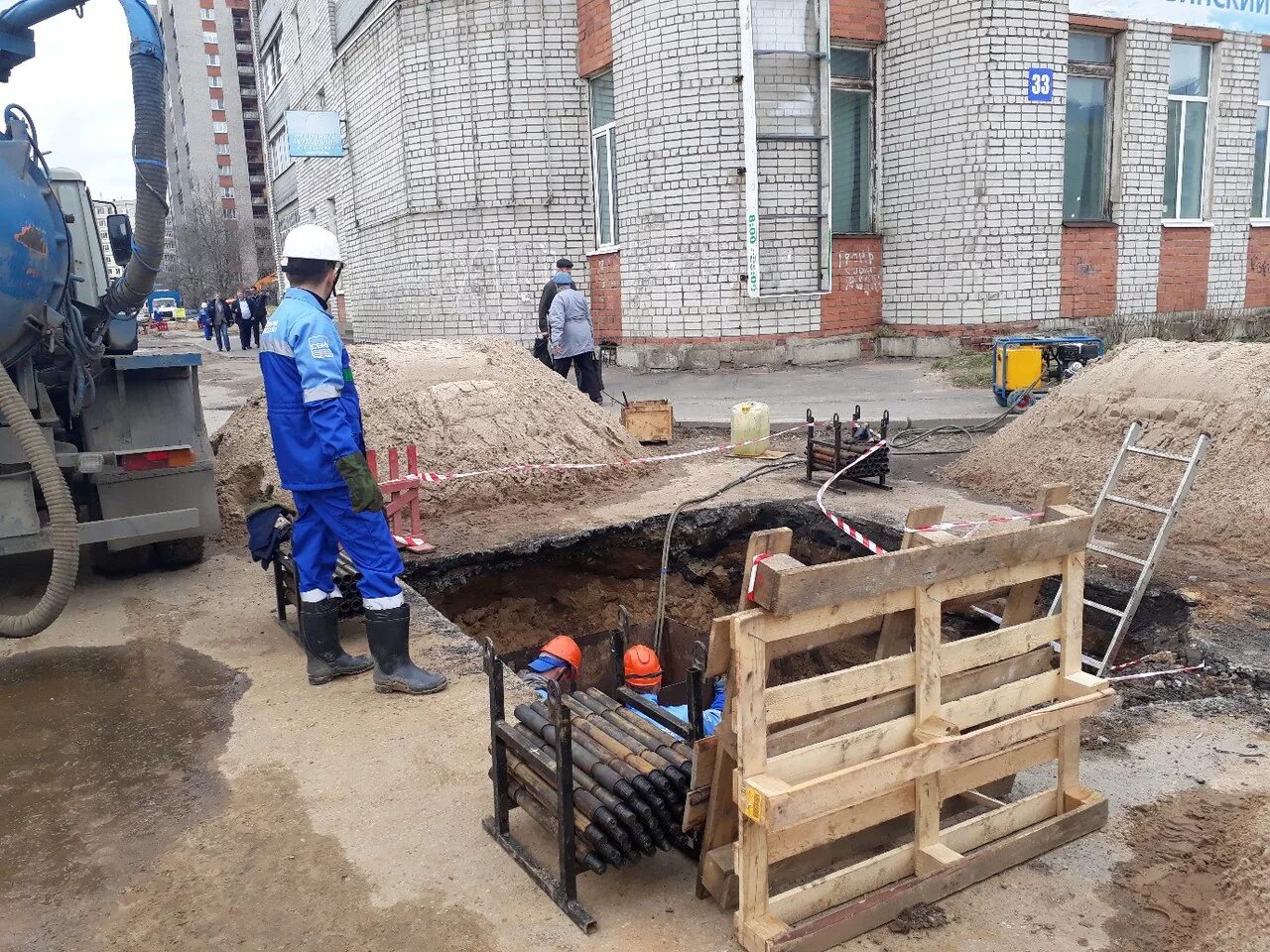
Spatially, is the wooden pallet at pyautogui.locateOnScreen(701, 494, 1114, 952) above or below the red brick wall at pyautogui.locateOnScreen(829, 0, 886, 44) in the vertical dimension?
below

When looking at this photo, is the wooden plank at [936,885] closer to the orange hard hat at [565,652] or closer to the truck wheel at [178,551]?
the orange hard hat at [565,652]

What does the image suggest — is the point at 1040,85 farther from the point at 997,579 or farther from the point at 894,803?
the point at 894,803

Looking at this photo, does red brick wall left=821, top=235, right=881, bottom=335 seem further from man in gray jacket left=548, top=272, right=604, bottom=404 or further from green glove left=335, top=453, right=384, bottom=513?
green glove left=335, top=453, right=384, bottom=513

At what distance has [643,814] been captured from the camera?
2.57m

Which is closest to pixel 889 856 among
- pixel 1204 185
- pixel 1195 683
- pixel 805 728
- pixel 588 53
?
pixel 805 728

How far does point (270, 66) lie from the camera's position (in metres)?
27.7

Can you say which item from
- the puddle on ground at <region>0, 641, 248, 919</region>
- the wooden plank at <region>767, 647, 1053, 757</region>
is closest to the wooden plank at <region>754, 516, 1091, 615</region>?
the wooden plank at <region>767, 647, 1053, 757</region>

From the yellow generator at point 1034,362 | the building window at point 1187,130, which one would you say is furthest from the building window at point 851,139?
the yellow generator at point 1034,362

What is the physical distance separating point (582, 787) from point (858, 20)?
13.2 meters

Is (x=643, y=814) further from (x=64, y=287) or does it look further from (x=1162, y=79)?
(x=1162, y=79)

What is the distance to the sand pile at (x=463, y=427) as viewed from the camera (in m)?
7.30

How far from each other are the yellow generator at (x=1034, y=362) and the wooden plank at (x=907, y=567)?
7190mm

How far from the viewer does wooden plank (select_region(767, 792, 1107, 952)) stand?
235cm

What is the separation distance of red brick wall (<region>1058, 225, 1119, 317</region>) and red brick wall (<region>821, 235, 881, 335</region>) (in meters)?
2.61
